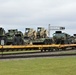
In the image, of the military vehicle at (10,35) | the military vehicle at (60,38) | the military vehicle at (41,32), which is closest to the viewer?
the military vehicle at (10,35)

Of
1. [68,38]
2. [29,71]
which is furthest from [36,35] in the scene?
[29,71]

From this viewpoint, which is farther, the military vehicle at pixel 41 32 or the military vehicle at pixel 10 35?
the military vehicle at pixel 41 32

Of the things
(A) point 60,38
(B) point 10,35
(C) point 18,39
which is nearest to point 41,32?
(A) point 60,38

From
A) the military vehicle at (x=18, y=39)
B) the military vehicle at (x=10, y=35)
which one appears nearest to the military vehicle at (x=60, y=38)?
the military vehicle at (x=18, y=39)

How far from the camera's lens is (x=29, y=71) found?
1636cm

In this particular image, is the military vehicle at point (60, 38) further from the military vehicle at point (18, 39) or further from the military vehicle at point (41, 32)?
the military vehicle at point (18, 39)

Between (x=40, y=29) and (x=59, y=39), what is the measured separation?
434cm

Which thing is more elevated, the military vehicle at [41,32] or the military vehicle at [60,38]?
the military vehicle at [41,32]

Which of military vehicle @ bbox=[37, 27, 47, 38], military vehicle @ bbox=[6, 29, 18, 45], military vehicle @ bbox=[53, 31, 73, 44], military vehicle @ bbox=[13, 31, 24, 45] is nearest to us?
military vehicle @ bbox=[6, 29, 18, 45]

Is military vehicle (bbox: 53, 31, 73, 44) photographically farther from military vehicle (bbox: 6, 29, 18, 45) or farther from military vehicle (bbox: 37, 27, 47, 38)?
military vehicle (bbox: 6, 29, 18, 45)

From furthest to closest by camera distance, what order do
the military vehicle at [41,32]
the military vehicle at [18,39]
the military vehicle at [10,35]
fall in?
the military vehicle at [41,32] → the military vehicle at [18,39] → the military vehicle at [10,35]

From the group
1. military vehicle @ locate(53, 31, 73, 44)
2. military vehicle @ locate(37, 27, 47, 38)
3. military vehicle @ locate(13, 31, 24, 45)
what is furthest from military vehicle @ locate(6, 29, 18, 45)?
military vehicle @ locate(53, 31, 73, 44)

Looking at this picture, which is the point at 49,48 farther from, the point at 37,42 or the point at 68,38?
the point at 68,38

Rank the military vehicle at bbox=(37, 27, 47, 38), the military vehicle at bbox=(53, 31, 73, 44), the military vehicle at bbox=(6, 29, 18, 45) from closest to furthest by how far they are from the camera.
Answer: the military vehicle at bbox=(6, 29, 18, 45), the military vehicle at bbox=(53, 31, 73, 44), the military vehicle at bbox=(37, 27, 47, 38)
